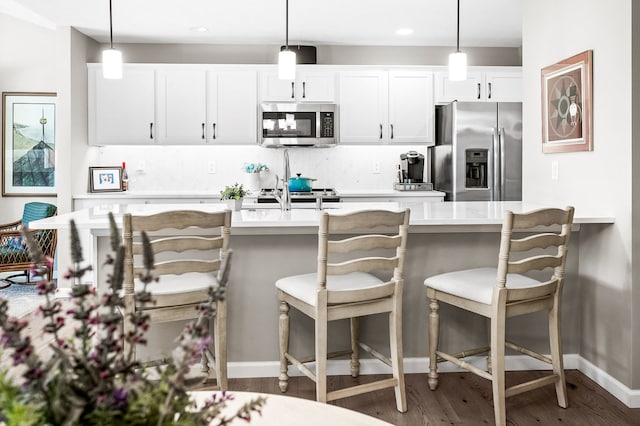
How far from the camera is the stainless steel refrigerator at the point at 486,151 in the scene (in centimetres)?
517

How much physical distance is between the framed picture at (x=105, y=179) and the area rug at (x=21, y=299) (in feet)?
3.62

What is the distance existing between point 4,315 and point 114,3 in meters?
4.40

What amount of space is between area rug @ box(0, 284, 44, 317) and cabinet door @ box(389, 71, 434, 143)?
358 cm

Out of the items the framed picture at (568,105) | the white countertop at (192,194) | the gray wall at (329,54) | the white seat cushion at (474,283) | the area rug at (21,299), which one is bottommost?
the area rug at (21,299)

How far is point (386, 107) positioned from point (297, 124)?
2.98 feet

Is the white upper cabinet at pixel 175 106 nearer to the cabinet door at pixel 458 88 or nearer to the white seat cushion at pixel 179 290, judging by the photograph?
the cabinet door at pixel 458 88

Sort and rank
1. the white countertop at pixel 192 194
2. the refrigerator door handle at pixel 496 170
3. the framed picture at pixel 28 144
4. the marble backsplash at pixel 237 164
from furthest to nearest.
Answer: the framed picture at pixel 28 144 < the marble backsplash at pixel 237 164 < the white countertop at pixel 192 194 < the refrigerator door handle at pixel 496 170

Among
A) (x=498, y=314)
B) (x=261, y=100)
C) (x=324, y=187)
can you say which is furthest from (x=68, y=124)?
(x=498, y=314)

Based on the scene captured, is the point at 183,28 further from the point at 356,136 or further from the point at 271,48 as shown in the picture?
the point at 356,136

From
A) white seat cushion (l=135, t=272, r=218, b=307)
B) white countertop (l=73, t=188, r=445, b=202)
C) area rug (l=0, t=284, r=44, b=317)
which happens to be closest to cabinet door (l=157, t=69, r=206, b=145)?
white countertop (l=73, t=188, r=445, b=202)

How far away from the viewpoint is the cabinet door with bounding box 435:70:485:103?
Answer: 5.71 meters

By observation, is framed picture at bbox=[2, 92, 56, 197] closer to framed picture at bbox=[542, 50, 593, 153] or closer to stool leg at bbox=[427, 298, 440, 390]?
stool leg at bbox=[427, 298, 440, 390]

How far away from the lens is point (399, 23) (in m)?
5.09

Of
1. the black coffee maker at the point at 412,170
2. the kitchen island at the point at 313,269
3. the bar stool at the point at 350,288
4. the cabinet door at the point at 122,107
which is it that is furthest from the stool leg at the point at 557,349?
the cabinet door at the point at 122,107
